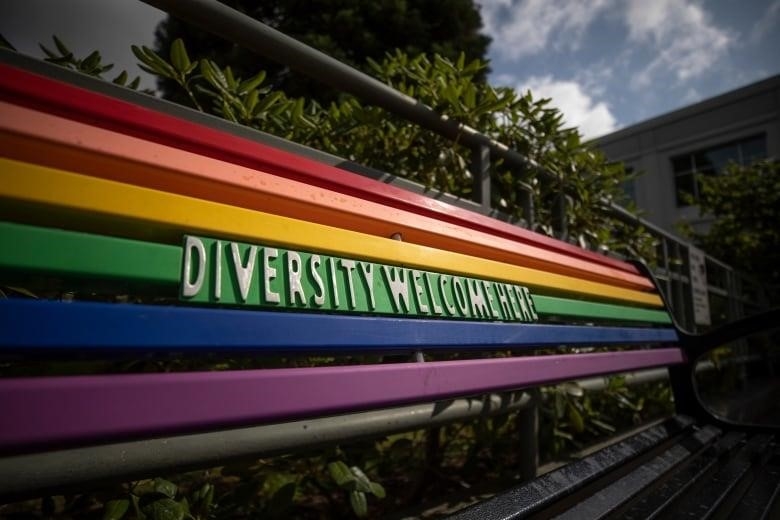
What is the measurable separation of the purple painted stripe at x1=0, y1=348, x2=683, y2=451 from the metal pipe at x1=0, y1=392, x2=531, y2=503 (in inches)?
2.5

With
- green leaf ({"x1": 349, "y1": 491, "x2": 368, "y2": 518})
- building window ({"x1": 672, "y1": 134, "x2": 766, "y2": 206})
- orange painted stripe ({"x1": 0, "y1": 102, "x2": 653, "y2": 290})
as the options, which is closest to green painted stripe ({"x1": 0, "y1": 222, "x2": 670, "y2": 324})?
orange painted stripe ({"x1": 0, "y1": 102, "x2": 653, "y2": 290})

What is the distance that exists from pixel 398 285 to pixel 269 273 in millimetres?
240

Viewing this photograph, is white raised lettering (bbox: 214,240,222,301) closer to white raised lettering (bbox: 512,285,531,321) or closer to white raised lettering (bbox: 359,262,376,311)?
white raised lettering (bbox: 359,262,376,311)

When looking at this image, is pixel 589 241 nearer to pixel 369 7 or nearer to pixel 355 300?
pixel 355 300

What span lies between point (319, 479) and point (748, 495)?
102 cm

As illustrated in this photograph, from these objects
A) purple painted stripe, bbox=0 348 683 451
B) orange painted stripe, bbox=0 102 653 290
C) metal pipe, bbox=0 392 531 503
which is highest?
orange painted stripe, bbox=0 102 653 290

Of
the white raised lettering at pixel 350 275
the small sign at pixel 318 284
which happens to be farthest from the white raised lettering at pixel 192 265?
the white raised lettering at pixel 350 275

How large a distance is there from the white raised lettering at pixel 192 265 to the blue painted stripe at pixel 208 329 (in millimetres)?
26

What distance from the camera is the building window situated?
42.9 feet

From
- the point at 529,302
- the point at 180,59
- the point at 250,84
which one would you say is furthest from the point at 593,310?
the point at 180,59

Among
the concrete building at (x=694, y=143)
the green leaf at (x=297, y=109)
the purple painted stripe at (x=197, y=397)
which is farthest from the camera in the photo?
the concrete building at (x=694, y=143)

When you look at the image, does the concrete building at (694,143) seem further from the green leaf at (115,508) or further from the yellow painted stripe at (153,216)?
the green leaf at (115,508)

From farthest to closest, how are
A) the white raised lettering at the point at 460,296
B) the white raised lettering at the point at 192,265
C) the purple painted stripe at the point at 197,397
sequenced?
the white raised lettering at the point at 460,296
the white raised lettering at the point at 192,265
the purple painted stripe at the point at 197,397

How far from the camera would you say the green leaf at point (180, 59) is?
994 mm
